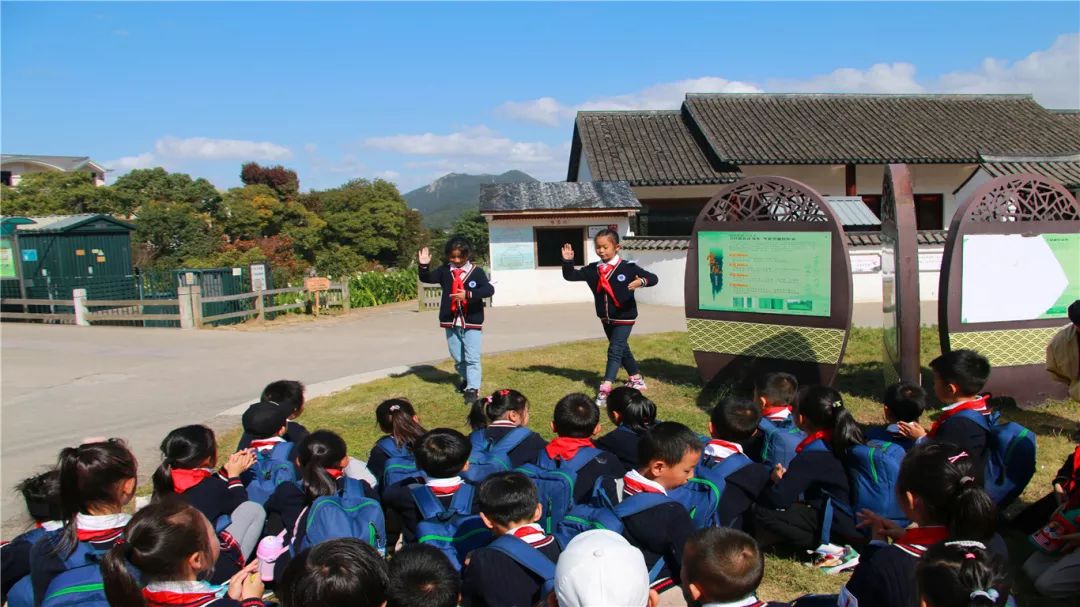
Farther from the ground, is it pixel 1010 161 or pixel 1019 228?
pixel 1010 161

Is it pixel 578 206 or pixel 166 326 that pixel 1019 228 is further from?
pixel 166 326

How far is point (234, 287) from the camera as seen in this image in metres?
16.3

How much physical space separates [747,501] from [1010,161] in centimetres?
1847

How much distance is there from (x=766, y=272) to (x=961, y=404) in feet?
9.69

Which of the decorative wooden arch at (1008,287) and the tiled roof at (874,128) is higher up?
the tiled roof at (874,128)

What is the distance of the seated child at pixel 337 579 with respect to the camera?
212 cm

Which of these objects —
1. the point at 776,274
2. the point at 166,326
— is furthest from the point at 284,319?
the point at 776,274

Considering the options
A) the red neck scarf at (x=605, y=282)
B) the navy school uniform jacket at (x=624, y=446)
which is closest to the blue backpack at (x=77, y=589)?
the navy school uniform jacket at (x=624, y=446)

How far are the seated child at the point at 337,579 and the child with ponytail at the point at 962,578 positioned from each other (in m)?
1.50

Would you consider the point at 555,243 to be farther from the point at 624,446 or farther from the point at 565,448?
the point at 565,448

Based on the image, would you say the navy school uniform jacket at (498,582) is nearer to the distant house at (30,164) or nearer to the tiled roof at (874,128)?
the tiled roof at (874,128)

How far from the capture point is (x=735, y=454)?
3.67m

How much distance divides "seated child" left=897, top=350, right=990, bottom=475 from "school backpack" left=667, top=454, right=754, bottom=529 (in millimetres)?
1034

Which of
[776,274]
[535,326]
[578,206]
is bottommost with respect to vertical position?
[535,326]
